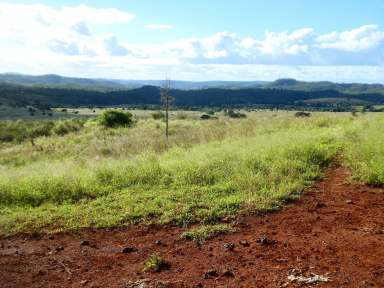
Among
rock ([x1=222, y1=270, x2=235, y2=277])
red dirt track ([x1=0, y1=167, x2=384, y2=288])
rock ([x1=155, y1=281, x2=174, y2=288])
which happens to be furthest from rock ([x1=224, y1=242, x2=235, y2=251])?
rock ([x1=155, y1=281, x2=174, y2=288])

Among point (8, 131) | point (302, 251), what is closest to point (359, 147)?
point (302, 251)

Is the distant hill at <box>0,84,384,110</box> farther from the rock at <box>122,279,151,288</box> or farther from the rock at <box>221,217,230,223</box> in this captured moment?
the rock at <box>122,279,151,288</box>

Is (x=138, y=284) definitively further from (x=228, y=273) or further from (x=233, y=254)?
(x=233, y=254)

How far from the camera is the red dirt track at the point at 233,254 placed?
15.0ft

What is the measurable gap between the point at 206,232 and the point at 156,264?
1084 mm

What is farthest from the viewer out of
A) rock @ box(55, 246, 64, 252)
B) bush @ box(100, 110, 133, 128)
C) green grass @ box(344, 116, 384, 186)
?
bush @ box(100, 110, 133, 128)

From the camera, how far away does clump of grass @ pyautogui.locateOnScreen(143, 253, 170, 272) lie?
4.87 metres

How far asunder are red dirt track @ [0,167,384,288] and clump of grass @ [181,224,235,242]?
12 centimetres

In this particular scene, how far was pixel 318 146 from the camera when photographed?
10219mm

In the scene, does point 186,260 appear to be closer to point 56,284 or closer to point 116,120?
point 56,284

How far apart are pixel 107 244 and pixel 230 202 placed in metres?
2.00

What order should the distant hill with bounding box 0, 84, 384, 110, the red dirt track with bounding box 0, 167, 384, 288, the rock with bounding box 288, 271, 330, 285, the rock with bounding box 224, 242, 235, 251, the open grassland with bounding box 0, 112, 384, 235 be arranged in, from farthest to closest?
the distant hill with bounding box 0, 84, 384, 110 < the open grassland with bounding box 0, 112, 384, 235 < the rock with bounding box 224, 242, 235, 251 < the red dirt track with bounding box 0, 167, 384, 288 < the rock with bounding box 288, 271, 330, 285

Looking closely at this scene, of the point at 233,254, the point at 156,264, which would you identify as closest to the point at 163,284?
the point at 156,264

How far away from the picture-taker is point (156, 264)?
4.91 meters
